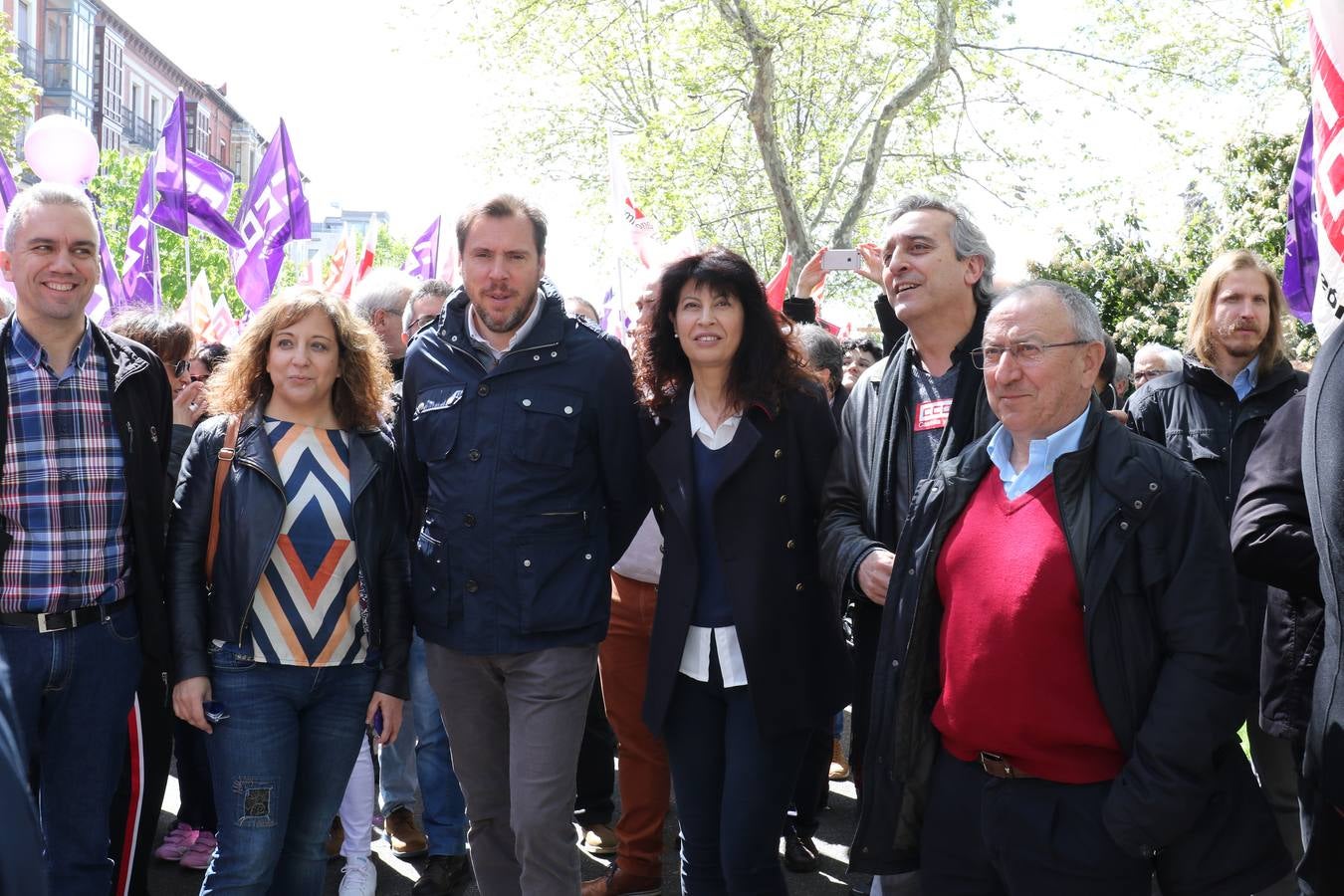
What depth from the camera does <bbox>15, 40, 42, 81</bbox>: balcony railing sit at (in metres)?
48.4

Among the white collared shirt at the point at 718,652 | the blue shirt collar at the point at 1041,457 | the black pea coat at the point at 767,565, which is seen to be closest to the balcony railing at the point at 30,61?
the black pea coat at the point at 767,565

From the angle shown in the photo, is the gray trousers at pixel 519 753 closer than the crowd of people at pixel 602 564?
No

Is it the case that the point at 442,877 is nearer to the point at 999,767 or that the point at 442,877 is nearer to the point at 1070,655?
the point at 999,767

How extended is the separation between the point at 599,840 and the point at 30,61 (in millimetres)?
53217

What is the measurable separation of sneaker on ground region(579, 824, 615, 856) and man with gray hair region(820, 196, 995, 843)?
204 centimetres

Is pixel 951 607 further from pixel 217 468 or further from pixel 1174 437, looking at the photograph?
pixel 1174 437

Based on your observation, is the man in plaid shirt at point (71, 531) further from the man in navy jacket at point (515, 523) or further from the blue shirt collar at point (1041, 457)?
the blue shirt collar at point (1041, 457)

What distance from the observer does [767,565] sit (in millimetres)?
3584

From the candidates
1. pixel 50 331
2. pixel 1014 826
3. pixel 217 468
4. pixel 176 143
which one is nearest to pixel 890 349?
pixel 1014 826

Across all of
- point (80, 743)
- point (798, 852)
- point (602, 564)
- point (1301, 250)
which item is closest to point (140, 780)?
point (80, 743)

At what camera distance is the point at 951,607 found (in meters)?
2.87

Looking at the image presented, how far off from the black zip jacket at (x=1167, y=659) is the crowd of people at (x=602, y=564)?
17mm

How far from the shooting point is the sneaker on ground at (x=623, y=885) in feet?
15.5

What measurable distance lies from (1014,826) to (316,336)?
2402 mm
